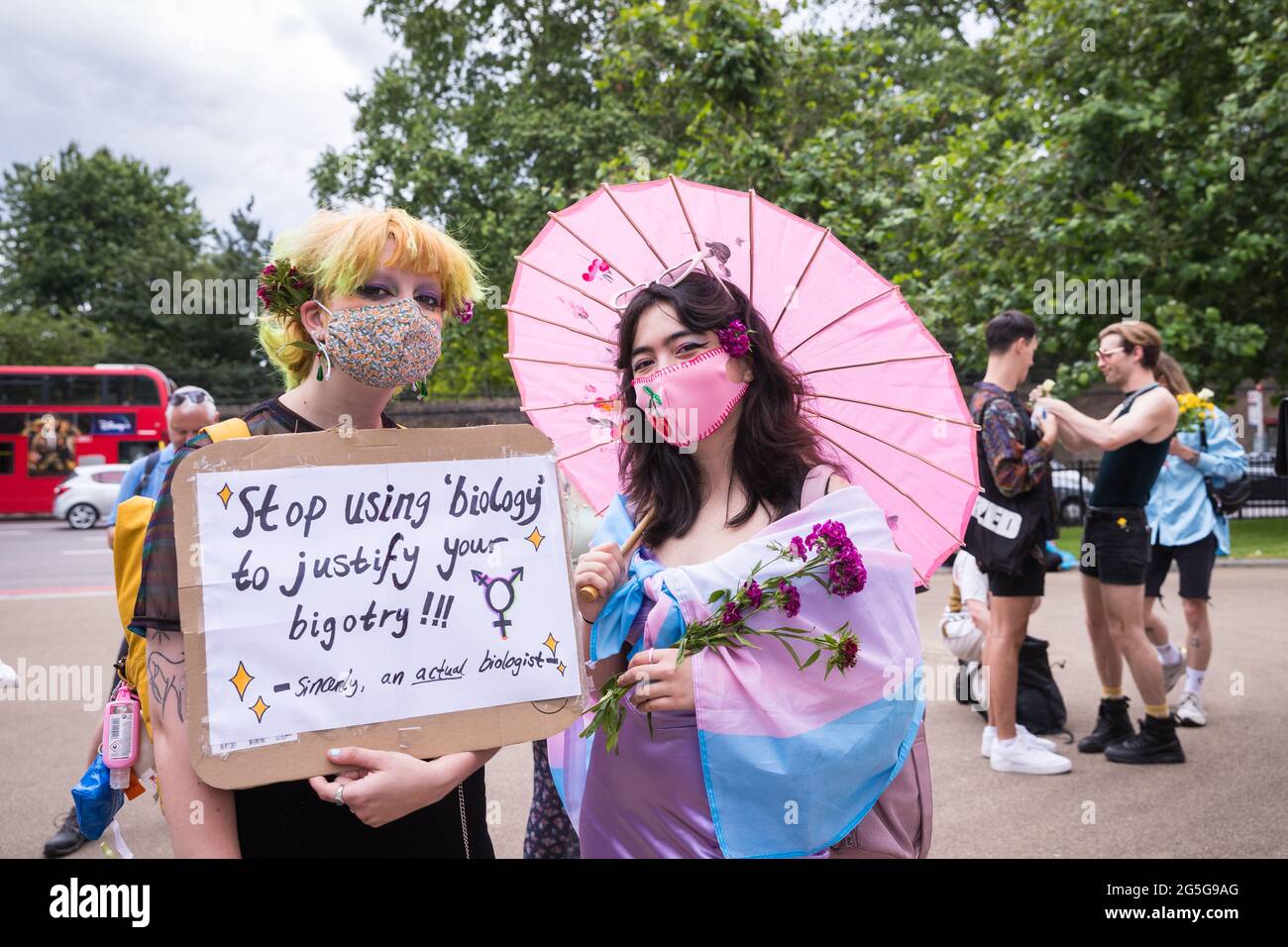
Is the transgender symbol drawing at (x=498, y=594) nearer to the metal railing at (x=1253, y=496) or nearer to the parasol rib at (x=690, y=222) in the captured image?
the parasol rib at (x=690, y=222)

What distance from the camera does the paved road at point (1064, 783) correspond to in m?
4.21

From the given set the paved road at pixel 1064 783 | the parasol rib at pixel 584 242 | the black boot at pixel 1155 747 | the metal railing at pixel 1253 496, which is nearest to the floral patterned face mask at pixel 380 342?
the parasol rib at pixel 584 242

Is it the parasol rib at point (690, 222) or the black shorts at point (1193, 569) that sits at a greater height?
the parasol rib at point (690, 222)

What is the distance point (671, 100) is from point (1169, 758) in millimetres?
10581

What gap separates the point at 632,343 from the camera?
7.59 ft

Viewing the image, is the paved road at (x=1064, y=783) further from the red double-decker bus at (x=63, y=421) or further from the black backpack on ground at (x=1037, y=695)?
the red double-decker bus at (x=63, y=421)

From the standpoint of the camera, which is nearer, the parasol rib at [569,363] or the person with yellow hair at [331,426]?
the person with yellow hair at [331,426]

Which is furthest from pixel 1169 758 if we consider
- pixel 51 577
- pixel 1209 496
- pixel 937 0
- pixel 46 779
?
pixel 937 0

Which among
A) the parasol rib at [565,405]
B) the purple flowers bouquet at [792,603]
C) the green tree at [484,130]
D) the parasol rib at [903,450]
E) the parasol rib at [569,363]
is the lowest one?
the purple flowers bouquet at [792,603]

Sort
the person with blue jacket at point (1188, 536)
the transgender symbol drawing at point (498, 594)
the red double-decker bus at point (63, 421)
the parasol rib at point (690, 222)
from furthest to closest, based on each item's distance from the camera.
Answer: the red double-decker bus at point (63, 421) < the person with blue jacket at point (1188, 536) < the parasol rib at point (690, 222) < the transgender symbol drawing at point (498, 594)

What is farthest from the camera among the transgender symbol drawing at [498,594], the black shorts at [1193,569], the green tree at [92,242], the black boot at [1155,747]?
the green tree at [92,242]

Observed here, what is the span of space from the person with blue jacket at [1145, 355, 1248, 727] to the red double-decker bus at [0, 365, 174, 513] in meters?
24.4

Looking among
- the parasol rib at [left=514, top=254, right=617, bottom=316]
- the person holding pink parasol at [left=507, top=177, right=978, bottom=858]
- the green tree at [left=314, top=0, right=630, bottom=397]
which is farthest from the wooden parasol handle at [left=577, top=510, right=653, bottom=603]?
the green tree at [left=314, top=0, right=630, bottom=397]
